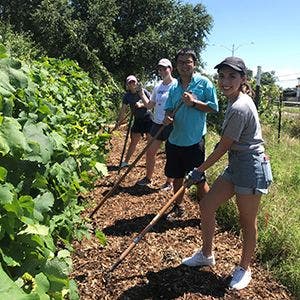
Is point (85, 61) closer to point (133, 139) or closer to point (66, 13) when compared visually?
point (66, 13)

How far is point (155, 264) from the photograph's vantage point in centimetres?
429

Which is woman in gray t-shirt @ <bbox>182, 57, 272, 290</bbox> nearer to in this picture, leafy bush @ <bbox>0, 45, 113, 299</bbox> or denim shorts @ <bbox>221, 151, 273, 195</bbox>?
denim shorts @ <bbox>221, 151, 273, 195</bbox>

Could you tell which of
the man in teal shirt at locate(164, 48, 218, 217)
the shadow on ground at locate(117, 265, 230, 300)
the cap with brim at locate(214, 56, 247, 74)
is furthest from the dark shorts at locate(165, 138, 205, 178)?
the cap with brim at locate(214, 56, 247, 74)

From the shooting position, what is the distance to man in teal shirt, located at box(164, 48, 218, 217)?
4871mm

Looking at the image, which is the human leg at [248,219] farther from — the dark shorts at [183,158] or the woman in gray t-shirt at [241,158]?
the dark shorts at [183,158]

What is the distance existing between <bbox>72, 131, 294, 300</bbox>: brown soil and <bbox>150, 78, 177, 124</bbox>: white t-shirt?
49.5 inches

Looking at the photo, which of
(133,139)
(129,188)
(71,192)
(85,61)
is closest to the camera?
(71,192)

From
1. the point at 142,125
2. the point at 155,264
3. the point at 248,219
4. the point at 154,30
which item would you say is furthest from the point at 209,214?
the point at 154,30

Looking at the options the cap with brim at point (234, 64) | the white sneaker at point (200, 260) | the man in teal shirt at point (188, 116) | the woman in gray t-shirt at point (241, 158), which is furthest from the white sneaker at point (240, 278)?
the cap with brim at point (234, 64)

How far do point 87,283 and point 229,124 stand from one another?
1681 millimetres

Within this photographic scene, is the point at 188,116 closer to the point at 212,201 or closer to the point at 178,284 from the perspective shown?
the point at 212,201

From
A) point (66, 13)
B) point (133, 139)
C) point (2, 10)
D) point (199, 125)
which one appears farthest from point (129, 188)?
point (2, 10)

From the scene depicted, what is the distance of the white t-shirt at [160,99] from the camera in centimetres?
651

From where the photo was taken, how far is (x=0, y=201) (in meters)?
1.78
